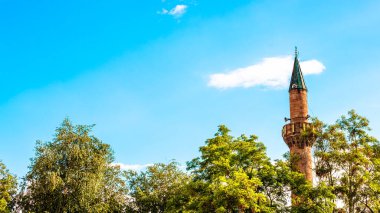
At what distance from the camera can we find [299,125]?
43.3 metres

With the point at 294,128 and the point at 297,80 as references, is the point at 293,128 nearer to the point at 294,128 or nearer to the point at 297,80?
the point at 294,128

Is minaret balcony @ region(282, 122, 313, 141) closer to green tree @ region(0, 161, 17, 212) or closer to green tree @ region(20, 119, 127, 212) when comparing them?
green tree @ region(20, 119, 127, 212)

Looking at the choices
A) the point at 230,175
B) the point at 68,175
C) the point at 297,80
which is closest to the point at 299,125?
the point at 297,80

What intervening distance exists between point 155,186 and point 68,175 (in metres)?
10.7

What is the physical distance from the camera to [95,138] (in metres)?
44.3

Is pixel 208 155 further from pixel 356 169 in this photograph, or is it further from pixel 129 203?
pixel 129 203

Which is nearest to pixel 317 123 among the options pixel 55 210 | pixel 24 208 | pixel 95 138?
pixel 95 138

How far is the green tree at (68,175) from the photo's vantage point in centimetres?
4097

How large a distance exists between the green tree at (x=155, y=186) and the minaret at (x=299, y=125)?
452 inches

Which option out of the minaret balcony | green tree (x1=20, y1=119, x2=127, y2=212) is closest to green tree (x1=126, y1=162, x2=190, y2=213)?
green tree (x1=20, y1=119, x2=127, y2=212)

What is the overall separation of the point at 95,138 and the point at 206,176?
1419cm

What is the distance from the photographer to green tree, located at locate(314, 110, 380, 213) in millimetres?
32844

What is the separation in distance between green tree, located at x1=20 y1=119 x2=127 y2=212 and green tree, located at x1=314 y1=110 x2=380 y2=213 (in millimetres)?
19824

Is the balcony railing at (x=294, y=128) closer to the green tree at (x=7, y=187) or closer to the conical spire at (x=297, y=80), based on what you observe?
the conical spire at (x=297, y=80)
